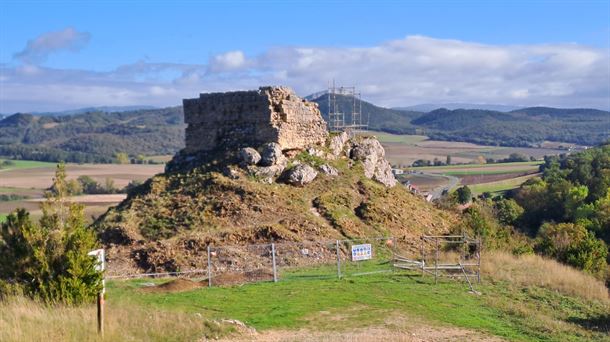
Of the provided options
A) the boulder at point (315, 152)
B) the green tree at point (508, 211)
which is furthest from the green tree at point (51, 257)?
the green tree at point (508, 211)

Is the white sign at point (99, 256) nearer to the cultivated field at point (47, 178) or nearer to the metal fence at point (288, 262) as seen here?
the metal fence at point (288, 262)

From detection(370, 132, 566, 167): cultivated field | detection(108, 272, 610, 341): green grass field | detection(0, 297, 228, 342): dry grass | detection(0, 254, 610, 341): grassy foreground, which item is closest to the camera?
detection(0, 297, 228, 342): dry grass

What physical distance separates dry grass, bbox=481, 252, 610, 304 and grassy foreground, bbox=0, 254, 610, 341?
0.04m

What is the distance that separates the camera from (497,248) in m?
25.3

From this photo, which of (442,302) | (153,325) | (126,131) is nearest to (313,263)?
(442,302)

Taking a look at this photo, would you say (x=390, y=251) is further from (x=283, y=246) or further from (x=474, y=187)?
(x=474, y=187)

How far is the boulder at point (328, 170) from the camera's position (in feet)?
89.3

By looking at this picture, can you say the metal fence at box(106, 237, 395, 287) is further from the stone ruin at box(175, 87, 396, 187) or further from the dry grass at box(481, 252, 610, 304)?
the stone ruin at box(175, 87, 396, 187)

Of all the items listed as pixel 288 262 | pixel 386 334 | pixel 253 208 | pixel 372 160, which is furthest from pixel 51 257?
pixel 372 160

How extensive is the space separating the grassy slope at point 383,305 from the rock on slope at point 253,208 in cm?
341

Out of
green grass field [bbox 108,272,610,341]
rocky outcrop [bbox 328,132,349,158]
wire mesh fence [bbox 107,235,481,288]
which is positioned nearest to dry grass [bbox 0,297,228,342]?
green grass field [bbox 108,272,610,341]

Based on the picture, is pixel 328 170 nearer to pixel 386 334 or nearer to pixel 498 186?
pixel 386 334

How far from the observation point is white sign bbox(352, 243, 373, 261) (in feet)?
66.1

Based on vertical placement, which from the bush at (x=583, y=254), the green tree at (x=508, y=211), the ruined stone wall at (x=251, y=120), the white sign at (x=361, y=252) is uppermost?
the ruined stone wall at (x=251, y=120)
